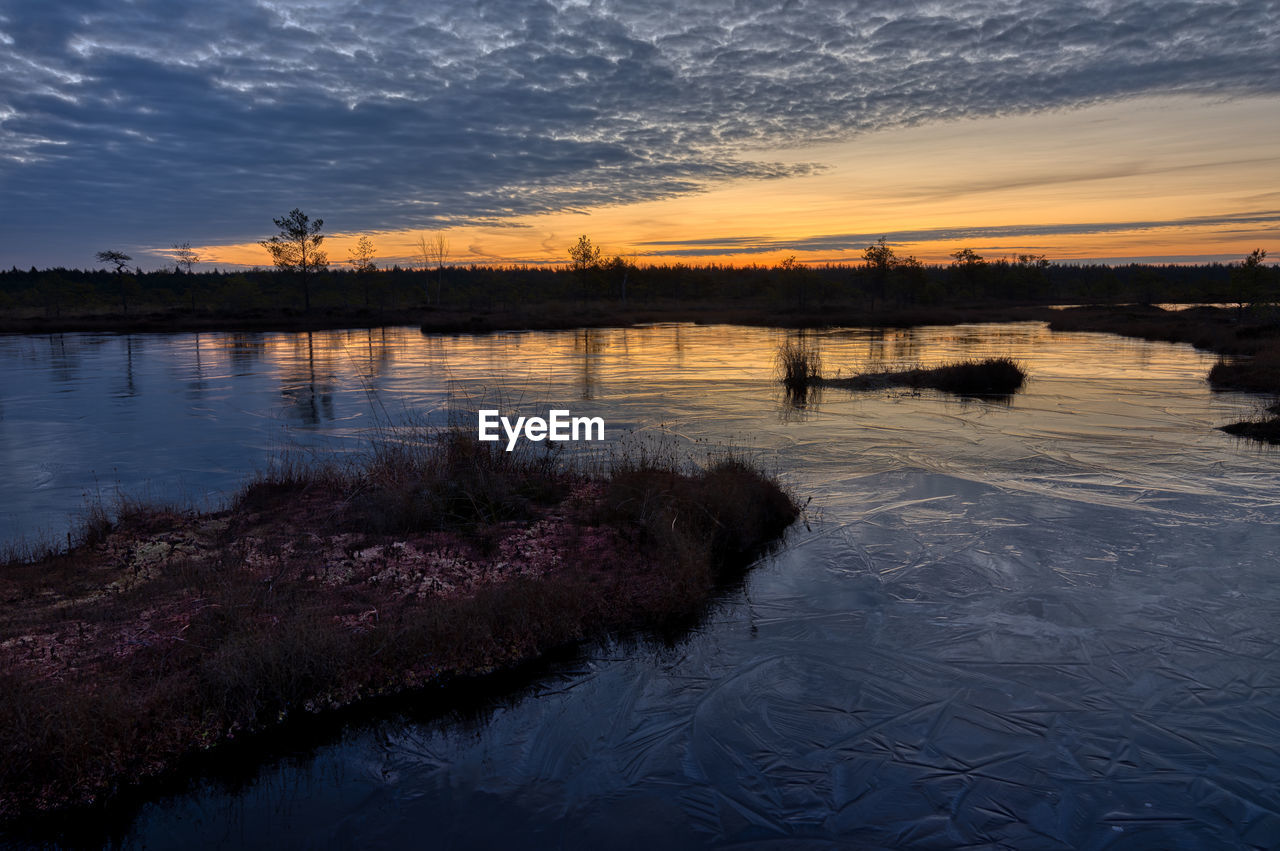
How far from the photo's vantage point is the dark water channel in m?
5.15

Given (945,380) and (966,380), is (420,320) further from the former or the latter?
(966,380)

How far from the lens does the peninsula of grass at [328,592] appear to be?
561 centimetres

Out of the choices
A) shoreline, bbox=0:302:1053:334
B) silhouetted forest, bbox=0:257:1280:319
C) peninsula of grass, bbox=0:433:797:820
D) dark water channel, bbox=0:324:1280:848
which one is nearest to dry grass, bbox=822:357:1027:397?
dark water channel, bbox=0:324:1280:848

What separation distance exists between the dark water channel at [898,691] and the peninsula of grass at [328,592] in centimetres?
56

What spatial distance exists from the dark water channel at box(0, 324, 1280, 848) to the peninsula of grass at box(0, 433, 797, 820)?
0.56 meters

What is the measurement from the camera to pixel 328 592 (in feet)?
25.8

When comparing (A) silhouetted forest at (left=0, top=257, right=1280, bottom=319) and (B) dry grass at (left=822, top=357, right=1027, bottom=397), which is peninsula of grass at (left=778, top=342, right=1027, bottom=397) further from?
(A) silhouetted forest at (left=0, top=257, right=1280, bottom=319)

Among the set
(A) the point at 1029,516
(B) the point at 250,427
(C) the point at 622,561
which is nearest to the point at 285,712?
(C) the point at 622,561

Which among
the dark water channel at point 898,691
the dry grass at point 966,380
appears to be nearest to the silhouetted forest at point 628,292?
the dry grass at point 966,380

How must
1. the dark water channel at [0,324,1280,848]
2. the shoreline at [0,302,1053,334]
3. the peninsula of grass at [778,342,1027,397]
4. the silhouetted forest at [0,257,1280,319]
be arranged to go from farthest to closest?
the silhouetted forest at [0,257,1280,319]
the shoreline at [0,302,1053,334]
the peninsula of grass at [778,342,1027,397]
the dark water channel at [0,324,1280,848]

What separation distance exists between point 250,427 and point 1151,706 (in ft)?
63.3

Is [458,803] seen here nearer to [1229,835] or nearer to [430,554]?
[430,554]

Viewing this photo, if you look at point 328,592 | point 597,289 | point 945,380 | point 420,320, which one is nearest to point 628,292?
point 597,289

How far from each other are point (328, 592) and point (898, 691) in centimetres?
574
